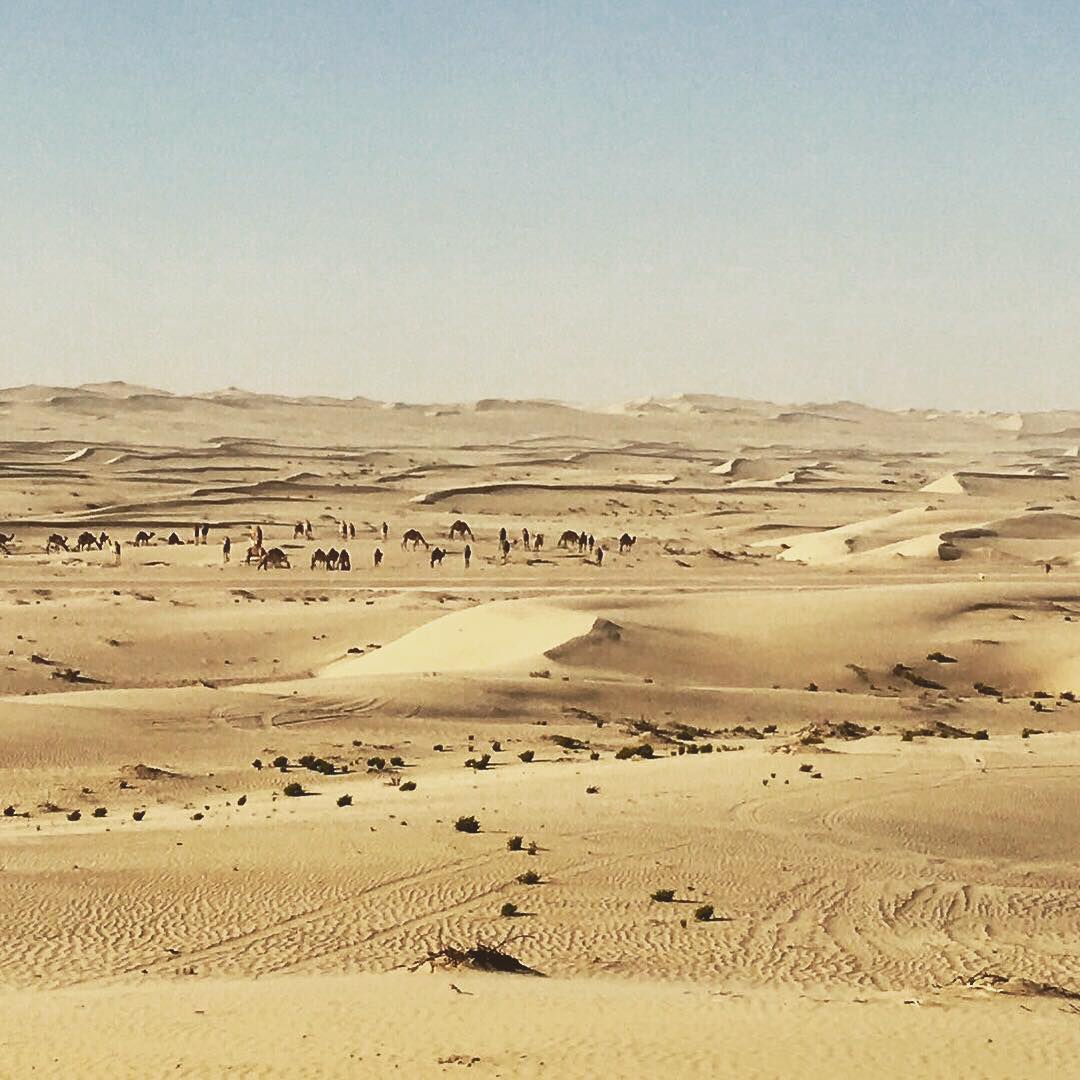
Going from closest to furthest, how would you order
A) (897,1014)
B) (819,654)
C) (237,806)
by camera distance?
(897,1014)
(237,806)
(819,654)

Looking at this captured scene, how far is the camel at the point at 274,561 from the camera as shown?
58.3 metres

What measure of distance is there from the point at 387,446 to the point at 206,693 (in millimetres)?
145957

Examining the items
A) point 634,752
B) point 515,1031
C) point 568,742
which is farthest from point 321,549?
point 515,1031

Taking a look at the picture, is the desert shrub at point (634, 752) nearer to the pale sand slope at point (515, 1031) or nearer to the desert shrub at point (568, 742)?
the desert shrub at point (568, 742)

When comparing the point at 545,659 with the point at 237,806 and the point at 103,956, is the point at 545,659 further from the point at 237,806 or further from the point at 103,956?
the point at 103,956

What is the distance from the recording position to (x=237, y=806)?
79.2ft

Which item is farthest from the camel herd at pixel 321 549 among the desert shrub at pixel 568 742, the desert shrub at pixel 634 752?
the desert shrub at pixel 634 752

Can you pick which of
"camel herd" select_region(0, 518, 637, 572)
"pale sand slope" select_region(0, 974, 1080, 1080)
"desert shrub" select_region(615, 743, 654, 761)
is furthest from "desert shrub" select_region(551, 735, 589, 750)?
"camel herd" select_region(0, 518, 637, 572)

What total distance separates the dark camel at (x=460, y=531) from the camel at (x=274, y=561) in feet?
35.7

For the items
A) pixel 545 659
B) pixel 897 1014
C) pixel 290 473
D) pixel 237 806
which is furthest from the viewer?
pixel 290 473

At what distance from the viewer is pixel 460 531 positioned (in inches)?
2881

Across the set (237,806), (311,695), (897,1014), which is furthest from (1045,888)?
(311,695)

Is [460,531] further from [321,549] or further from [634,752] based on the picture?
[634,752]

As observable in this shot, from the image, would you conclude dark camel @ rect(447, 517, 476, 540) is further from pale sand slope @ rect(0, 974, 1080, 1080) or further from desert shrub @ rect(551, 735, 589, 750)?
pale sand slope @ rect(0, 974, 1080, 1080)
